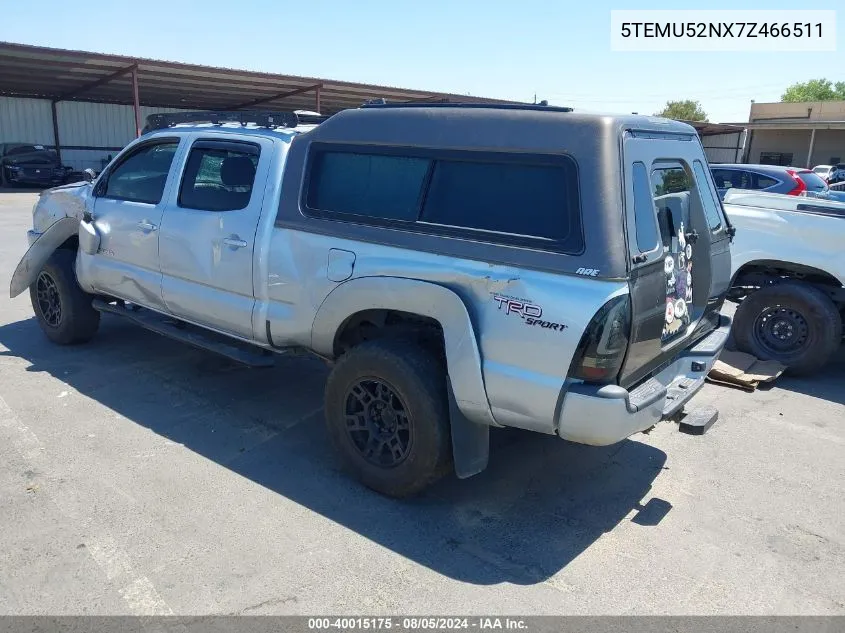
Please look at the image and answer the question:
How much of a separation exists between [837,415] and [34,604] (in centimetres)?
550

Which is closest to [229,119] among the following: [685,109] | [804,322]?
[804,322]

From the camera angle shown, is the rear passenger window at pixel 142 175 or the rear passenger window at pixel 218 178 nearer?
the rear passenger window at pixel 218 178

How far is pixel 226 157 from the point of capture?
463 cm

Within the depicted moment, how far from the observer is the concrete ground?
9.75ft

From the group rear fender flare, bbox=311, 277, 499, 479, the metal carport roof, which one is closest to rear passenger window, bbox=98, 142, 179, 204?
rear fender flare, bbox=311, 277, 499, 479

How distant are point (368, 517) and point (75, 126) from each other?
102 feet

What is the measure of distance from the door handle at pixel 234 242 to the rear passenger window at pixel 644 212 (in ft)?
8.08

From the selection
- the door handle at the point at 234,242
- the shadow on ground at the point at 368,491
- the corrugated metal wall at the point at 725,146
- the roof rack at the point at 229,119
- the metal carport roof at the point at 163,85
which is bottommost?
the shadow on ground at the point at 368,491

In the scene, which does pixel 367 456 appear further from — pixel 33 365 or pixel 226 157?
pixel 33 365

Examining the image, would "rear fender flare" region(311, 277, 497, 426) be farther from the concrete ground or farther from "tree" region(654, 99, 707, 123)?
"tree" region(654, 99, 707, 123)

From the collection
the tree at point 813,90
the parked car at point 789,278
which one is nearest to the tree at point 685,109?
the tree at point 813,90

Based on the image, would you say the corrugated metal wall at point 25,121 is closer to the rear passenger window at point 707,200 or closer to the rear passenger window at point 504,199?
the rear passenger window at point 504,199

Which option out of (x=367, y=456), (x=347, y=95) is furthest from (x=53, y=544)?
(x=347, y=95)

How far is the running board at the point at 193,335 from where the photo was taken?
14.7ft
